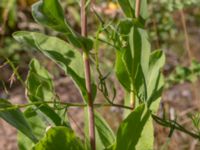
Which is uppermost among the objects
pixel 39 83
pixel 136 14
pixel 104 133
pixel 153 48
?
pixel 136 14

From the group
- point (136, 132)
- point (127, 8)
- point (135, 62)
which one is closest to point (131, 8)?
point (127, 8)

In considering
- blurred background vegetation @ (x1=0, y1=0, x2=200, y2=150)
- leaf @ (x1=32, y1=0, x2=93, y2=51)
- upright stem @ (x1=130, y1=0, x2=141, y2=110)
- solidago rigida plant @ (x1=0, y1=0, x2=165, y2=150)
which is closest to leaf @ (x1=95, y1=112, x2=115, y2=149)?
solidago rigida plant @ (x1=0, y1=0, x2=165, y2=150)

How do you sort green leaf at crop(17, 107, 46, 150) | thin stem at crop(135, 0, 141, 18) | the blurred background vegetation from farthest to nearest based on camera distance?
the blurred background vegetation, green leaf at crop(17, 107, 46, 150), thin stem at crop(135, 0, 141, 18)

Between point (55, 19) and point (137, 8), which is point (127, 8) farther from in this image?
point (55, 19)

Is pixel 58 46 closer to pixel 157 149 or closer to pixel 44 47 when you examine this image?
pixel 44 47

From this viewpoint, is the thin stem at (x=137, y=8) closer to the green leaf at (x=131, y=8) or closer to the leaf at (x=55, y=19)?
the green leaf at (x=131, y=8)

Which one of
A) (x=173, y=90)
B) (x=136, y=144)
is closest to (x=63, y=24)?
(x=136, y=144)

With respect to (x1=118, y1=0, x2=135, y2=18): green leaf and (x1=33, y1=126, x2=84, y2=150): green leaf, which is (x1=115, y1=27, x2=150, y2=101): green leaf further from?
A: (x1=33, y1=126, x2=84, y2=150): green leaf
